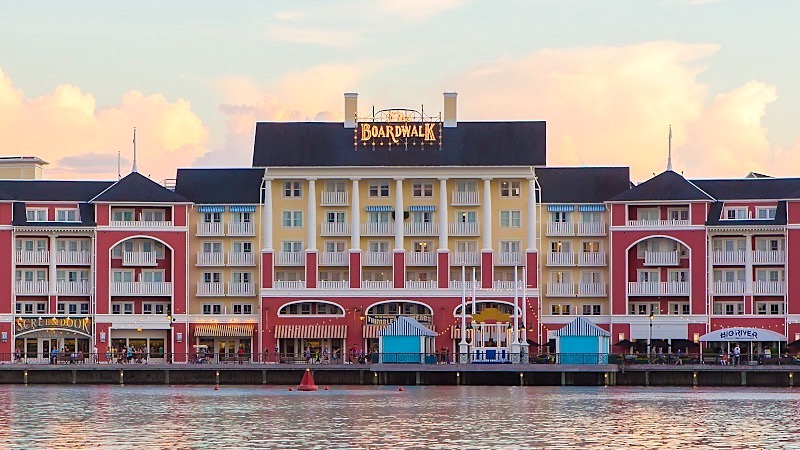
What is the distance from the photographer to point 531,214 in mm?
147875

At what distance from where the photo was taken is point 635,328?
145375mm

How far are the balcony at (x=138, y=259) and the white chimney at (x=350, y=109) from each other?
58.1 feet

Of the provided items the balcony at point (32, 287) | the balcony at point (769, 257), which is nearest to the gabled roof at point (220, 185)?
the balcony at point (32, 287)

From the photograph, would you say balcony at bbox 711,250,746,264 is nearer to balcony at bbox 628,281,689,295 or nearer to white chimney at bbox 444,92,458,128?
balcony at bbox 628,281,689,295

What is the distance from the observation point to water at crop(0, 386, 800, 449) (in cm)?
8575

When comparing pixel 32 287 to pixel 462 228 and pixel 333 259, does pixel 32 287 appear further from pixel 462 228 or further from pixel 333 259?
pixel 462 228

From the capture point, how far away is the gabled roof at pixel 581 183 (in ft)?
490

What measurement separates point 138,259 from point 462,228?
23.9m

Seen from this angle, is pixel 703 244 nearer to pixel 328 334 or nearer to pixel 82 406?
pixel 328 334

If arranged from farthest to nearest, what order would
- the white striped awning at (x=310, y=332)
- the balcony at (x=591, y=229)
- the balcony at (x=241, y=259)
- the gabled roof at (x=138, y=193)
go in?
the balcony at (x=241, y=259), the balcony at (x=591, y=229), the gabled roof at (x=138, y=193), the white striped awning at (x=310, y=332)

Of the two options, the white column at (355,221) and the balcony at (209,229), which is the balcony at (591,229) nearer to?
the white column at (355,221)

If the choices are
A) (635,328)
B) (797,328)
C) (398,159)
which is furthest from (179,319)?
(797,328)

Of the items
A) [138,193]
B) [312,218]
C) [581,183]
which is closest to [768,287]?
[581,183]

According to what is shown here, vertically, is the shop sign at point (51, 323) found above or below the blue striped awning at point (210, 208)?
below
